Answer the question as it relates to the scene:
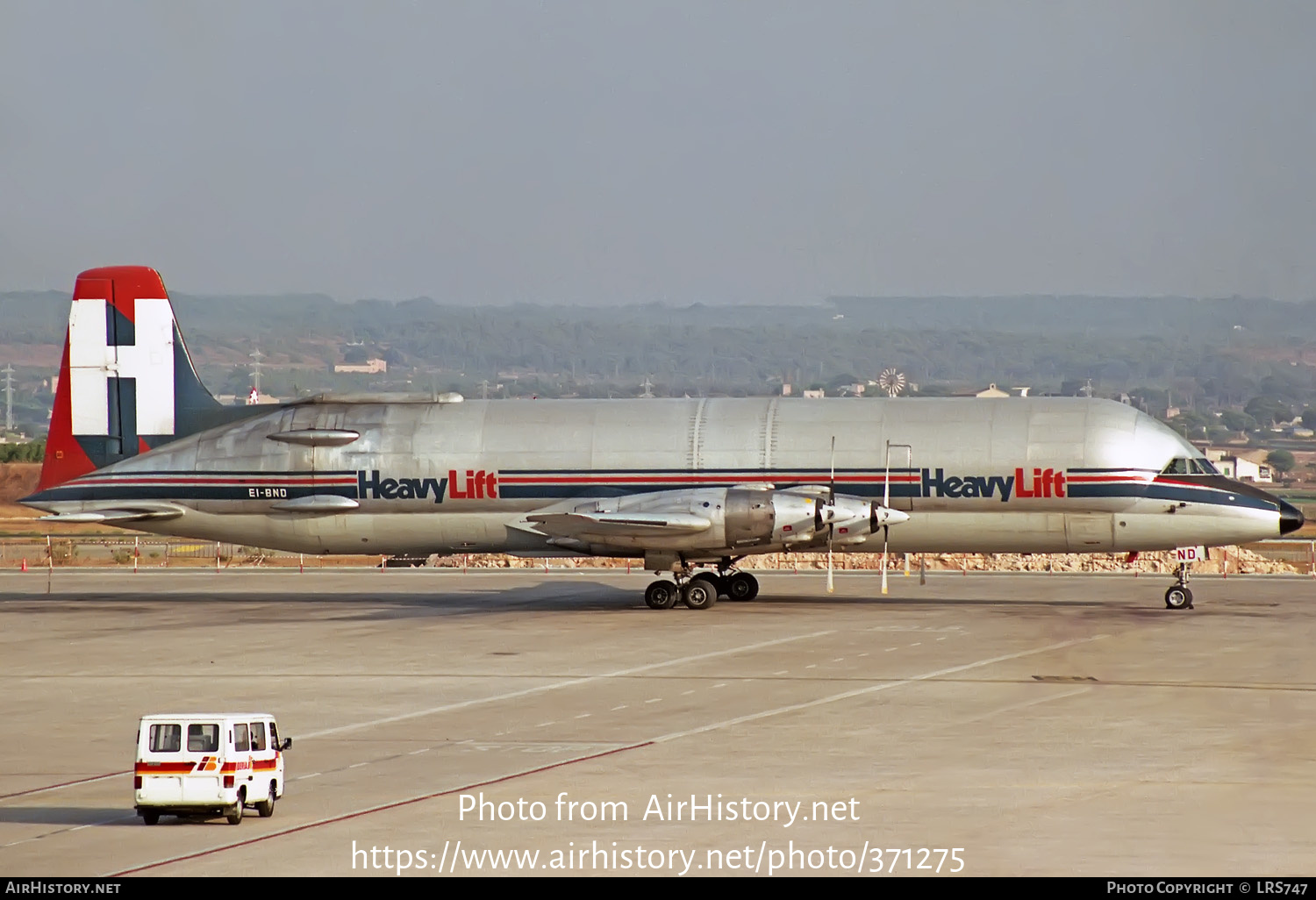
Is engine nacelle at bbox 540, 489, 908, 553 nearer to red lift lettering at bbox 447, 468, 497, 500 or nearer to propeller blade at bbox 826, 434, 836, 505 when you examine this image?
propeller blade at bbox 826, 434, 836, 505

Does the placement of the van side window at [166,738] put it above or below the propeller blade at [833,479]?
below

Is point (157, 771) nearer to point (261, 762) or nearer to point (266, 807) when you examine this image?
point (261, 762)

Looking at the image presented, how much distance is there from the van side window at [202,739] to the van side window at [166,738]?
0.32ft

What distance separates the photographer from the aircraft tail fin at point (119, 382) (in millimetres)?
42688

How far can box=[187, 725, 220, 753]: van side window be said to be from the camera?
49.8 feet

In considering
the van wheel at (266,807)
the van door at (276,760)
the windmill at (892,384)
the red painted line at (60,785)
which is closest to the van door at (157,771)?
the van wheel at (266,807)

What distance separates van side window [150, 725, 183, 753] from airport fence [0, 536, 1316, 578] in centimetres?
3262

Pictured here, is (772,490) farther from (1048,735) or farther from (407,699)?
(1048,735)

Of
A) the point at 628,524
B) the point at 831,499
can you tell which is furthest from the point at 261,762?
the point at 831,499

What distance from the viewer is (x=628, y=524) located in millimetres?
36906

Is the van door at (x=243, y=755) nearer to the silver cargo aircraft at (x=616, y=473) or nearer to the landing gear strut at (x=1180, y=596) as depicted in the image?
the silver cargo aircraft at (x=616, y=473)

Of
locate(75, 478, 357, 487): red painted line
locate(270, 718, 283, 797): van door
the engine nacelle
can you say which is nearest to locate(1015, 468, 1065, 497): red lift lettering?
the engine nacelle

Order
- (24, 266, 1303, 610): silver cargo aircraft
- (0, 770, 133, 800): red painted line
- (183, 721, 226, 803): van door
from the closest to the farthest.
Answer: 1. (183, 721, 226, 803): van door
2. (0, 770, 133, 800): red painted line
3. (24, 266, 1303, 610): silver cargo aircraft
